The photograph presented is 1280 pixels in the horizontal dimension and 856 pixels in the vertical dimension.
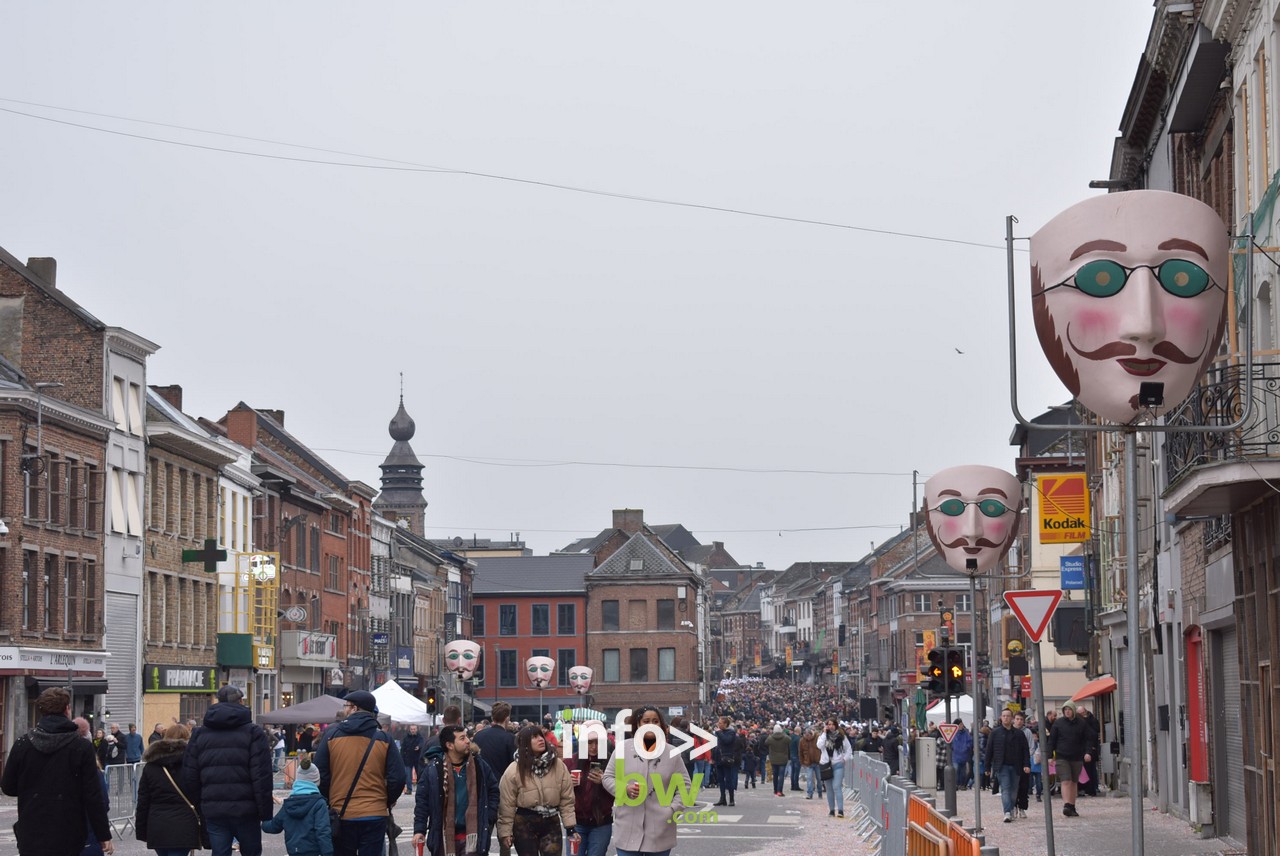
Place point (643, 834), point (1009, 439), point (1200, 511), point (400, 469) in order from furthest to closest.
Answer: point (400, 469) < point (1009, 439) < point (1200, 511) < point (643, 834)

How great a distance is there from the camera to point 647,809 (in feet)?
52.2

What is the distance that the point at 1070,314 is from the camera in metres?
11.5

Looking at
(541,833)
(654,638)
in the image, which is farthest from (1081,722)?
(654,638)

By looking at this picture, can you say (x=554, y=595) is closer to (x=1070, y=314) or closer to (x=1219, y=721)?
(x=1219, y=721)

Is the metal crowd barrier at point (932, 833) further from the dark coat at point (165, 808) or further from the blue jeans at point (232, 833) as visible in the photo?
the dark coat at point (165, 808)

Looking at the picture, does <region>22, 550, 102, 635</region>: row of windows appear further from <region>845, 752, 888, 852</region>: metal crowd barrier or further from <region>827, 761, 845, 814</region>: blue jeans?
<region>827, 761, 845, 814</region>: blue jeans

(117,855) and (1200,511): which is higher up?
(1200,511)

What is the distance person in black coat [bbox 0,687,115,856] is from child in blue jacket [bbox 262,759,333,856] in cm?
203

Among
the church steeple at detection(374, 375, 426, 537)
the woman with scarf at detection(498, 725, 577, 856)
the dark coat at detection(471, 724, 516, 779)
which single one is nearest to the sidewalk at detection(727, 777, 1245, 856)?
the dark coat at detection(471, 724, 516, 779)

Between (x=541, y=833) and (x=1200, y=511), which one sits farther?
(x=1200, y=511)

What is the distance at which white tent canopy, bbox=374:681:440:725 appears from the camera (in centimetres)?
4025

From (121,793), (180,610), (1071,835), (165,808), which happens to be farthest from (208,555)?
(165,808)

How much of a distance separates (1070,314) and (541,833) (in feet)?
22.6

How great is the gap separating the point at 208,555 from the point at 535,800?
45180 millimetres
